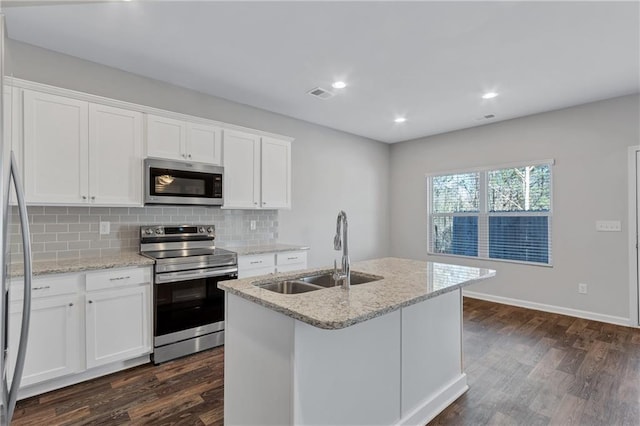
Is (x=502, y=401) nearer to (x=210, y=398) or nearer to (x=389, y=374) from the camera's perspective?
(x=389, y=374)

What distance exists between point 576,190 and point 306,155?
3510 mm

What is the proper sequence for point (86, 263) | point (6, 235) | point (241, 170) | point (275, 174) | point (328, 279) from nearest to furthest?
point (6, 235) < point (328, 279) < point (86, 263) < point (241, 170) < point (275, 174)

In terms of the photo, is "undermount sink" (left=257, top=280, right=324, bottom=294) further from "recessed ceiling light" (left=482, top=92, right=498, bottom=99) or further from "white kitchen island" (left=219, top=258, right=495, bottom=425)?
"recessed ceiling light" (left=482, top=92, right=498, bottom=99)

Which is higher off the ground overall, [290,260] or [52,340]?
[290,260]

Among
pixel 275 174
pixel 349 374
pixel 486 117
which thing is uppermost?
pixel 486 117

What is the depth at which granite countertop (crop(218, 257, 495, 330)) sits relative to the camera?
1.35m

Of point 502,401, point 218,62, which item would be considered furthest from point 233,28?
point 502,401

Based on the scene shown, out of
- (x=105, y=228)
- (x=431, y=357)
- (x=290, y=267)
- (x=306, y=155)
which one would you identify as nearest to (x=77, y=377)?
(x=105, y=228)

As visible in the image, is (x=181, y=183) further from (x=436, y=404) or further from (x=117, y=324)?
(x=436, y=404)

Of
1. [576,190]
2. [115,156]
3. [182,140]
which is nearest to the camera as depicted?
[115,156]

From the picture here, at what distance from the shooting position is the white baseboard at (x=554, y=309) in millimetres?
3795

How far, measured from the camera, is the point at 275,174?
3977mm

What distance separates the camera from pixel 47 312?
2281 mm

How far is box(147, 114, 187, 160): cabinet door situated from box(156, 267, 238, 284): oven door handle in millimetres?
1100
